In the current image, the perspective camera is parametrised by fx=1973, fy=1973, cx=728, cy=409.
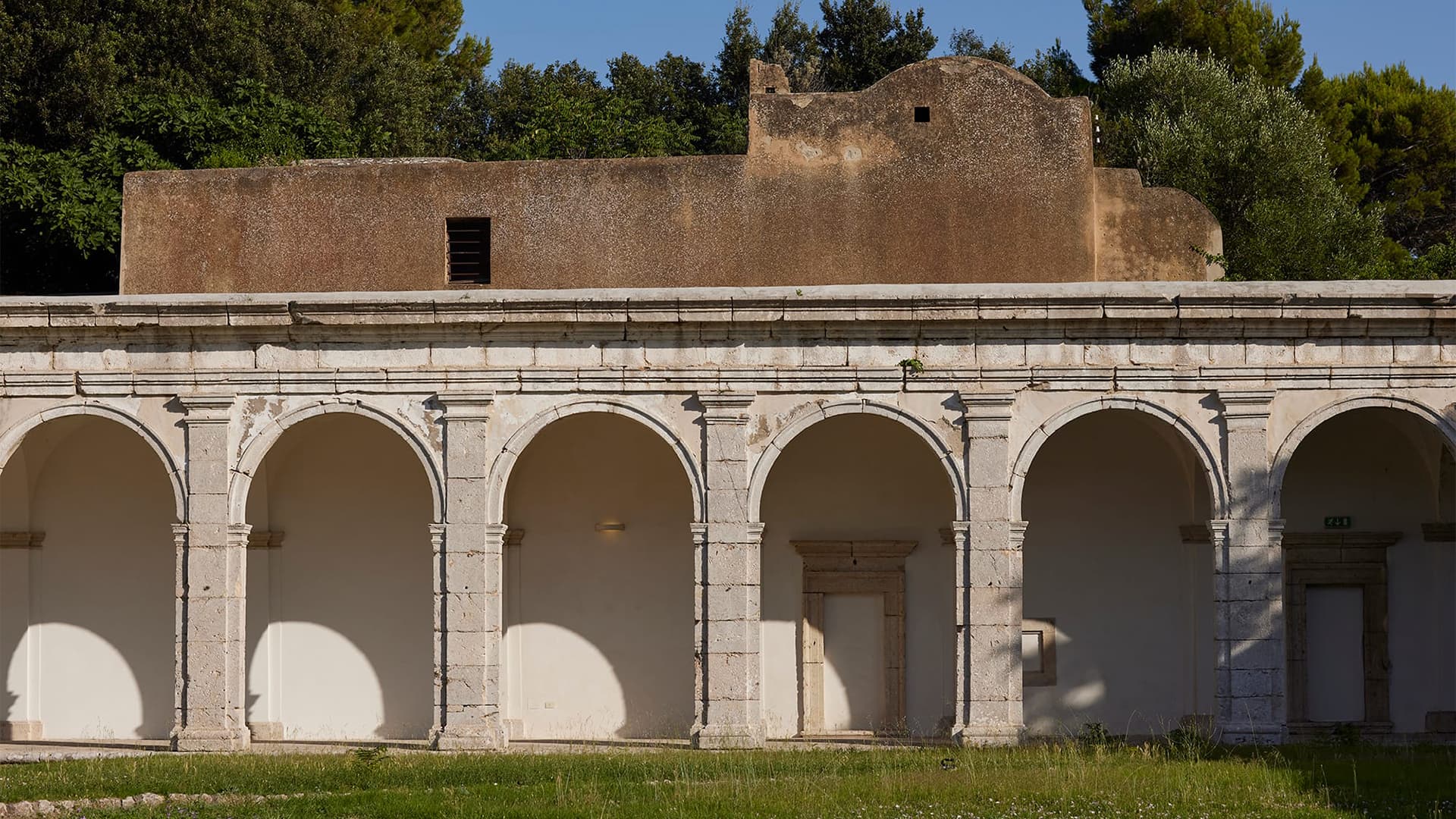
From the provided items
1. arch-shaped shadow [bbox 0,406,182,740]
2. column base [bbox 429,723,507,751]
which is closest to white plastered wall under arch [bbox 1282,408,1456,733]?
column base [bbox 429,723,507,751]

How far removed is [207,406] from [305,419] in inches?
34.2

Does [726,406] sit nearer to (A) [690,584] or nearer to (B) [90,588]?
(A) [690,584]

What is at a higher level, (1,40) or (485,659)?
(1,40)

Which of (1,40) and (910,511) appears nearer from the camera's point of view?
(910,511)

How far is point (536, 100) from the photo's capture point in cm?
3784

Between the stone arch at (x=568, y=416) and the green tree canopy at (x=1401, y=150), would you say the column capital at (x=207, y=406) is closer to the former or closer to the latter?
the stone arch at (x=568, y=416)

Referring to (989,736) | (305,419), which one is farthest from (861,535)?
Result: (305,419)

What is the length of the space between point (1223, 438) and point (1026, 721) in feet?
12.2

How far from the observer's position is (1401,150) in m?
35.2

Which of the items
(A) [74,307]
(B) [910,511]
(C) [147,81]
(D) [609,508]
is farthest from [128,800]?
(C) [147,81]

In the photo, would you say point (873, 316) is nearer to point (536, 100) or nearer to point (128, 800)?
point (128, 800)

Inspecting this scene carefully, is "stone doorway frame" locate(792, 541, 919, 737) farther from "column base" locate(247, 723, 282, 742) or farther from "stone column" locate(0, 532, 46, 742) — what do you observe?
"stone column" locate(0, 532, 46, 742)

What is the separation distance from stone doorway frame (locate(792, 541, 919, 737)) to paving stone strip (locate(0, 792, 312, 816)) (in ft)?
20.6

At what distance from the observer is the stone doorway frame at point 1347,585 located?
1906cm
